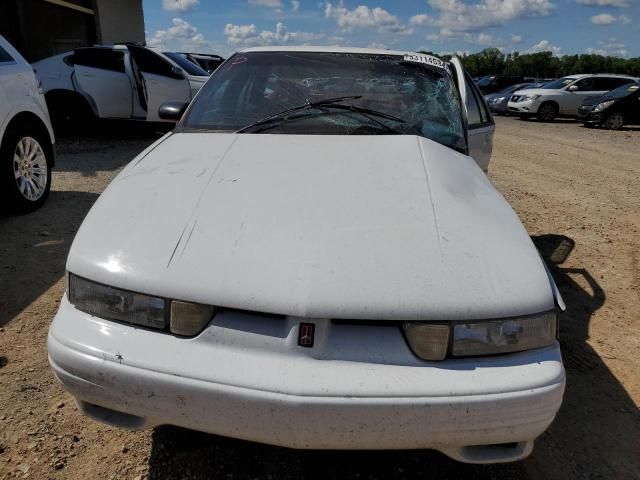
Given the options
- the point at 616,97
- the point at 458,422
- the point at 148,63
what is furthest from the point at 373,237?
the point at 616,97

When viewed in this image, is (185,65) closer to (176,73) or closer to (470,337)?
(176,73)

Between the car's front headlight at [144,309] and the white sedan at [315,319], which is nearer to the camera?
the white sedan at [315,319]

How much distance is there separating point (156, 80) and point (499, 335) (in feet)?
27.5

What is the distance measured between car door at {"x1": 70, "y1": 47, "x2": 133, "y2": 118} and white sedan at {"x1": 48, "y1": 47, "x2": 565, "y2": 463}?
7447mm

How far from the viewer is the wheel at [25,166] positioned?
4.62 metres

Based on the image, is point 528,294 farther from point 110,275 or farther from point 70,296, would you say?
point 70,296

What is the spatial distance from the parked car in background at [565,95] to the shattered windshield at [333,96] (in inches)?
672

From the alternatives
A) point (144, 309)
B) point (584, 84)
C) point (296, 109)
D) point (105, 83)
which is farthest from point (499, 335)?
point (584, 84)

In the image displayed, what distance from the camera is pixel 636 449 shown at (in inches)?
89.4

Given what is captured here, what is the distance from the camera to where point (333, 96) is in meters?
2.86

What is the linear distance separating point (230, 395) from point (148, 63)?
8.48 metres

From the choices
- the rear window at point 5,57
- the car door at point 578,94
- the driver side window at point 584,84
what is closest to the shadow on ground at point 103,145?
the rear window at point 5,57

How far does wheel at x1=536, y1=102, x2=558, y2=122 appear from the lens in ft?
60.5

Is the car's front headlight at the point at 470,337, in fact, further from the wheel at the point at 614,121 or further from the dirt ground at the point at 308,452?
the wheel at the point at 614,121
